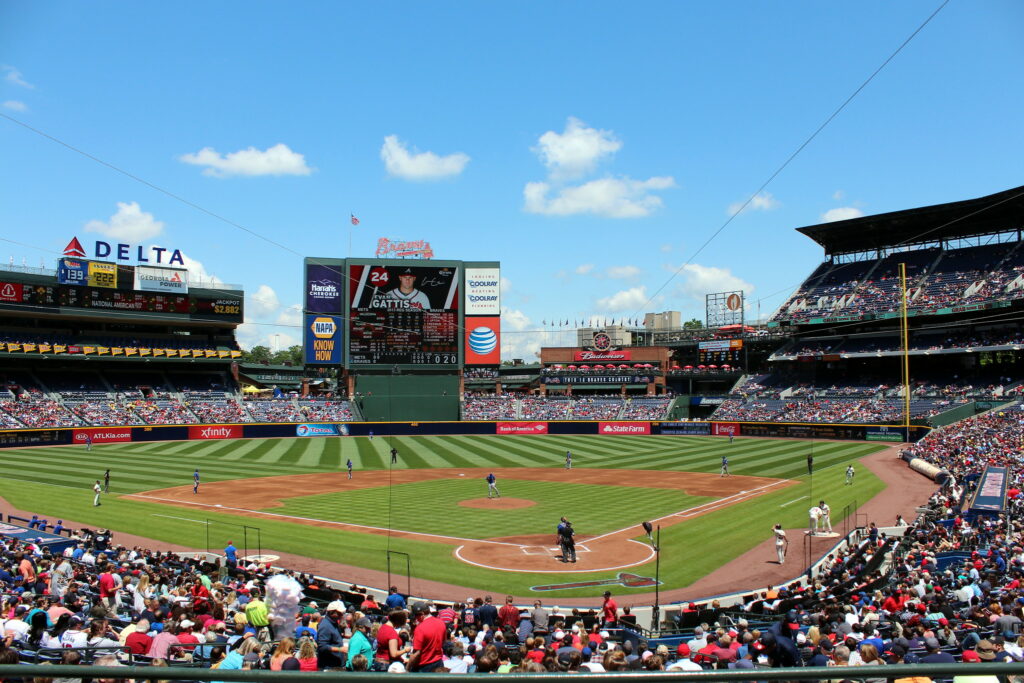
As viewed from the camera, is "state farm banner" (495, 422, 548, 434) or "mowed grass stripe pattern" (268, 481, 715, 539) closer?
"mowed grass stripe pattern" (268, 481, 715, 539)

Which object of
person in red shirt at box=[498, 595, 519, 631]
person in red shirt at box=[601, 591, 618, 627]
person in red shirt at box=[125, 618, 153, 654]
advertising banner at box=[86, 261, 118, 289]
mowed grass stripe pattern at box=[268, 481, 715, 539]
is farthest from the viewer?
advertising banner at box=[86, 261, 118, 289]

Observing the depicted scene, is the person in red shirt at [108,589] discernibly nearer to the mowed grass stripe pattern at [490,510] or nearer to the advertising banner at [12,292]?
the mowed grass stripe pattern at [490,510]

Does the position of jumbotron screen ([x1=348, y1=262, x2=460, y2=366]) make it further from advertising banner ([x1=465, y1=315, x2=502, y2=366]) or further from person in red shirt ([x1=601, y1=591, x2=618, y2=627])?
person in red shirt ([x1=601, y1=591, x2=618, y2=627])

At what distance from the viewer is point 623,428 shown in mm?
71188

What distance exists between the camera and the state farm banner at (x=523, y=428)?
7131 centimetres

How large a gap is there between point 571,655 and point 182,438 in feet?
204

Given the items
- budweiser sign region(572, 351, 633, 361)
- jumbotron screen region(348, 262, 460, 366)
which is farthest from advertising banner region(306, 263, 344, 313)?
budweiser sign region(572, 351, 633, 361)

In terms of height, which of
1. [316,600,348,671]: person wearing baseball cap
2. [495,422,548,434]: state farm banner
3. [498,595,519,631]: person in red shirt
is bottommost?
[495,422,548,434]: state farm banner

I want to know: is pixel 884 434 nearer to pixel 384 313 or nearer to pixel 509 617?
pixel 384 313

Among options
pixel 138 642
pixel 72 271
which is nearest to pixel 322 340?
pixel 72 271

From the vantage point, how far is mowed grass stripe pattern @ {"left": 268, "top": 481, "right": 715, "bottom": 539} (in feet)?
93.6

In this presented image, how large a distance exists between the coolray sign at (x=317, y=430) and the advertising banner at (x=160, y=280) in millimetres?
21034

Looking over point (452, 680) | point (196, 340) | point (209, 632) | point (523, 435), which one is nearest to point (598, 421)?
point (523, 435)

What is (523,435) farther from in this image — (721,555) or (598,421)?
(721,555)
